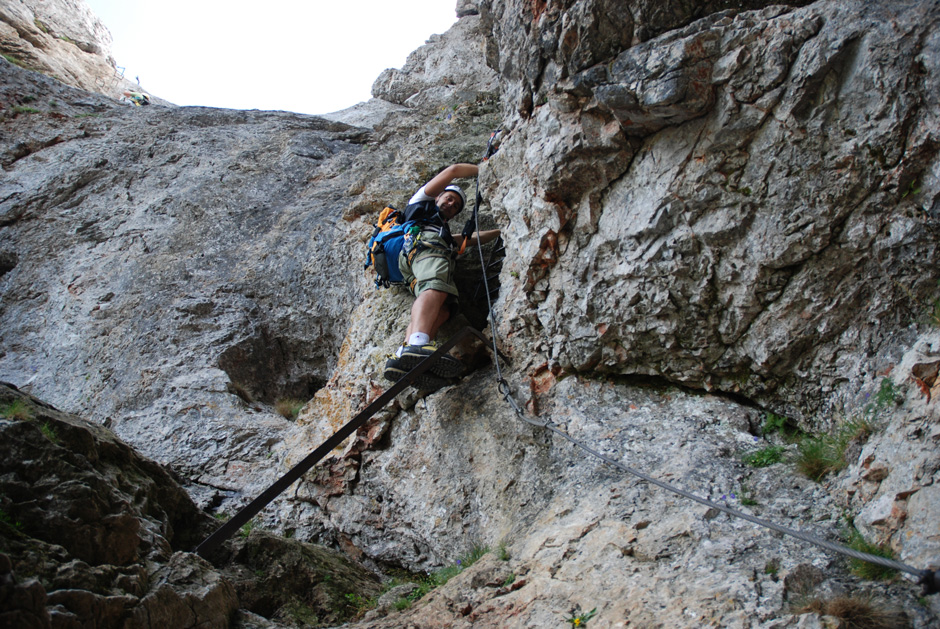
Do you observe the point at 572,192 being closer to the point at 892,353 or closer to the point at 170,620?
the point at 892,353

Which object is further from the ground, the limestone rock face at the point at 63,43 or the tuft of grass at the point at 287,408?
the limestone rock face at the point at 63,43

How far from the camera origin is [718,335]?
396cm

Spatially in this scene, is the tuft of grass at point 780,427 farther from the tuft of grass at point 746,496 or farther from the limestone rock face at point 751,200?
the tuft of grass at point 746,496

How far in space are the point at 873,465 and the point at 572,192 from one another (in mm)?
2775

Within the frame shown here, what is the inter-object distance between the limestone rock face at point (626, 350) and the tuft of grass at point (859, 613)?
0.10ft

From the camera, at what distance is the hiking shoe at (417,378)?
195 inches

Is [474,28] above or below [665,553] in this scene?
above

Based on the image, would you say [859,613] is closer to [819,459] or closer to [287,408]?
[819,459]

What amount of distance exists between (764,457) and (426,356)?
2663 mm

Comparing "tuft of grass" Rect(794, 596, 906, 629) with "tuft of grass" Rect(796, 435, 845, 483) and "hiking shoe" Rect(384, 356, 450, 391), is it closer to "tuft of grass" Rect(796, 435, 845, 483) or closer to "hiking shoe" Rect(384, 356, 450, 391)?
"tuft of grass" Rect(796, 435, 845, 483)

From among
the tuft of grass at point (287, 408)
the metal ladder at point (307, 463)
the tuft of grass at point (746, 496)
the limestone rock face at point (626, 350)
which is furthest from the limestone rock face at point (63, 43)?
the tuft of grass at point (746, 496)

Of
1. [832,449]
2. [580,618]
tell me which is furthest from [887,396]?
[580,618]

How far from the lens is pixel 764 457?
3471 millimetres

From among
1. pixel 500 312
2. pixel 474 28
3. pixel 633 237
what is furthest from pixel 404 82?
pixel 633 237
